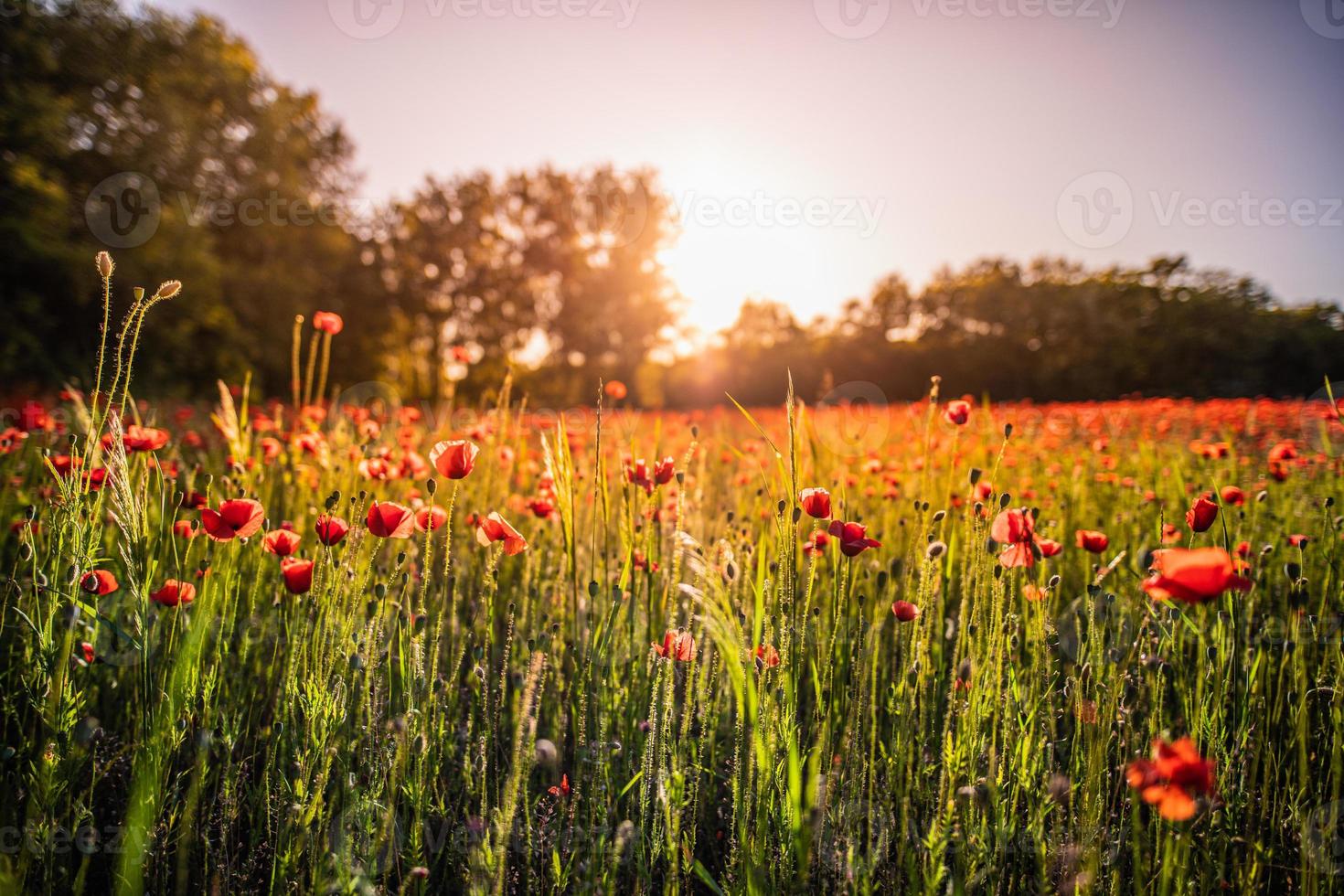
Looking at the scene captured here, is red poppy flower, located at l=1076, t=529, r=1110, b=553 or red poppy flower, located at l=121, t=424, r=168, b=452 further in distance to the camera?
red poppy flower, located at l=121, t=424, r=168, b=452

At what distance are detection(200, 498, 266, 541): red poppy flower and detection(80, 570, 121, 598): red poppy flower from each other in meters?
0.31

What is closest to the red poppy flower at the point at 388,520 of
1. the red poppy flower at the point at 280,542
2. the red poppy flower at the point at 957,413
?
the red poppy flower at the point at 280,542

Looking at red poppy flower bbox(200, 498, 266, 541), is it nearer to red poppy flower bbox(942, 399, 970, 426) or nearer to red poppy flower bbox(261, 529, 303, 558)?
red poppy flower bbox(261, 529, 303, 558)

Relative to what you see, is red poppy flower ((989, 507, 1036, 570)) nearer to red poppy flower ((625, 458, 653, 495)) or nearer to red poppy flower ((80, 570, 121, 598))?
red poppy flower ((625, 458, 653, 495))

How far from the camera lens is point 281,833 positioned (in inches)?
47.3

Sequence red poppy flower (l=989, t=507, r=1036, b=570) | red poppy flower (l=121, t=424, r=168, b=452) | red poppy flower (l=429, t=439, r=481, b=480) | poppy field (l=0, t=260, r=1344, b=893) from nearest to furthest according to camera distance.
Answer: poppy field (l=0, t=260, r=1344, b=893) < red poppy flower (l=989, t=507, r=1036, b=570) < red poppy flower (l=429, t=439, r=481, b=480) < red poppy flower (l=121, t=424, r=168, b=452)

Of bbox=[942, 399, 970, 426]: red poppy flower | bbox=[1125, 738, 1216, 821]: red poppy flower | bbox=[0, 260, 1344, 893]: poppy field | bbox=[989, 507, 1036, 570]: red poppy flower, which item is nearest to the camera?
bbox=[1125, 738, 1216, 821]: red poppy flower

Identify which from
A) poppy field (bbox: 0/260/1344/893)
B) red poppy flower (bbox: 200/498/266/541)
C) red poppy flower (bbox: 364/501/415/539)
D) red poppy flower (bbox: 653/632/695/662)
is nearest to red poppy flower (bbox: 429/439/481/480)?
poppy field (bbox: 0/260/1344/893)

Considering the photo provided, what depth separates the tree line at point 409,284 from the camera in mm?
13453

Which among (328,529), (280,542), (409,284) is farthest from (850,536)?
(409,284)

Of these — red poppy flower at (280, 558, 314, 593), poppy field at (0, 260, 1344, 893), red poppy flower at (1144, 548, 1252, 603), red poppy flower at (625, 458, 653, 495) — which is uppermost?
red poppy flower at (625, 458, 653, 495)

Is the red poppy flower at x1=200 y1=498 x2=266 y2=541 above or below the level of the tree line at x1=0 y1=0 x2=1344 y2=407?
below

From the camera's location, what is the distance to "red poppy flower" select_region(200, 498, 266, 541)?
1352 mm

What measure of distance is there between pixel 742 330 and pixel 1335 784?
29.0m
